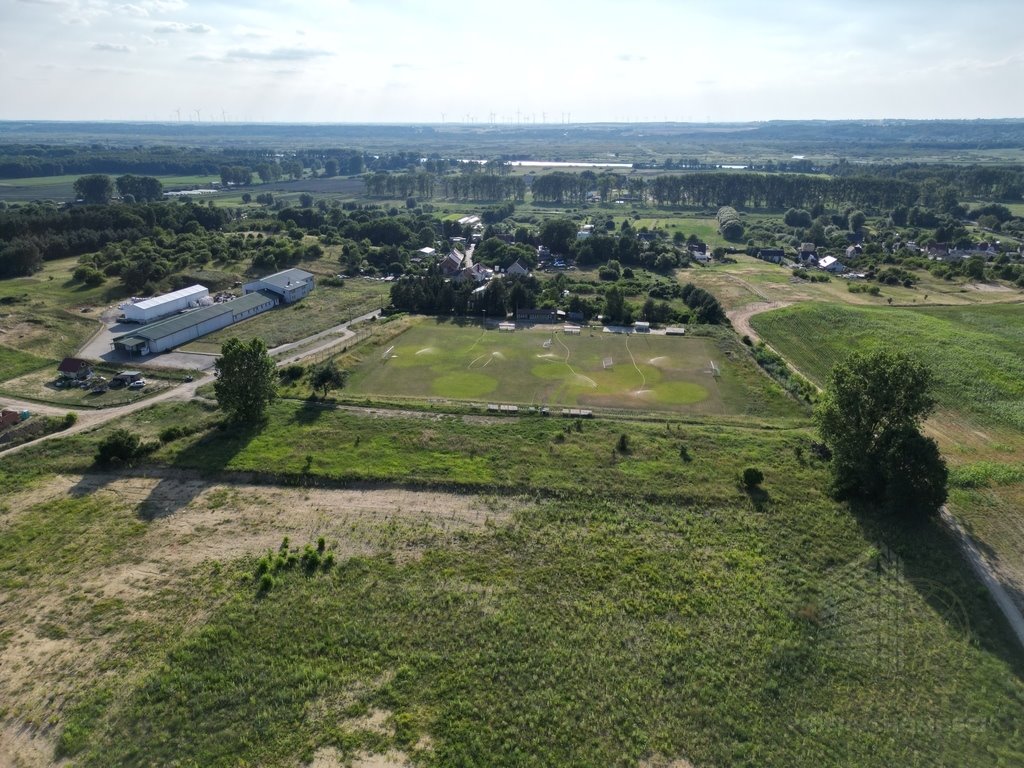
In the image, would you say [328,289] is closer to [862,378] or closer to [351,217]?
[351,217]

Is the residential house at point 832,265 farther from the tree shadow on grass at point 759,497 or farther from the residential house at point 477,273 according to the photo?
the tree shadow on grass at point 759,497

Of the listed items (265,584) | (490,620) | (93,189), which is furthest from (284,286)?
(93,189)

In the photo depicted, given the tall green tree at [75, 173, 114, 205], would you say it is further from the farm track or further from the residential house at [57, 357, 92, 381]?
the farm track

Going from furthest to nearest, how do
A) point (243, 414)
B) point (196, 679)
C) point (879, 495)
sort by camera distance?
point (243, 414) < point (879, 495) < point (196, 679)

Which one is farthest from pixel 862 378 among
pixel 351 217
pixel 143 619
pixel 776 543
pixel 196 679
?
pixel 351 217

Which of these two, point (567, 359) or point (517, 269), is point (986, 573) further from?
point (517, 269)

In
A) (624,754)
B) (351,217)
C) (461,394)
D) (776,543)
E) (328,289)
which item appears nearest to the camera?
(624,754)
